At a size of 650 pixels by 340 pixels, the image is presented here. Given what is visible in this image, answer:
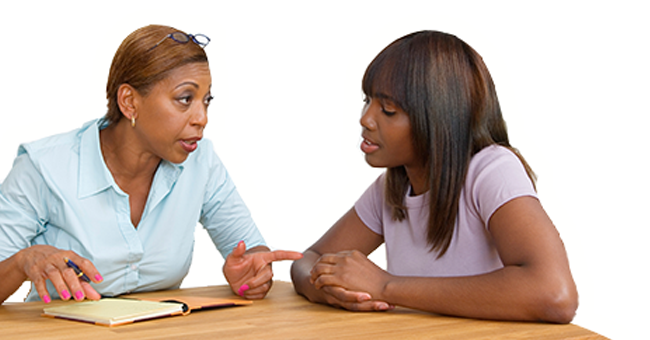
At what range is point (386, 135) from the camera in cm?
189

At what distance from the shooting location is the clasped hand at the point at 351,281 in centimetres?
178

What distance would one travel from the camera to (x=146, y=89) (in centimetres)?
207

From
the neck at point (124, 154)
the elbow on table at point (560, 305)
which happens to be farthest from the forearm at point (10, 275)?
the elbow on table at point (560, 305)

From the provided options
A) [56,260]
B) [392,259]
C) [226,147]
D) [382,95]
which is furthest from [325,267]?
[226,147]

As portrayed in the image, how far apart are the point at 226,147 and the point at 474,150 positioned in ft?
8.73

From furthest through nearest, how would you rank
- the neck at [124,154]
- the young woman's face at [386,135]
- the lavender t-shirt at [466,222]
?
the neck at [124,154] < the young woman's face at [386,135] < the lavender t-shirt at [466,222]

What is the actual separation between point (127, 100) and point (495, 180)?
44.5 inches

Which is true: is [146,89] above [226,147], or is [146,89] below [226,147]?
above

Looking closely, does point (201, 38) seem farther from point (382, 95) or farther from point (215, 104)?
point (215, 104)

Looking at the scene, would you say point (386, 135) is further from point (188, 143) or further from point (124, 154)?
point (124, 154)

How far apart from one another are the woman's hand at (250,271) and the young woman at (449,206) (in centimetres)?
11

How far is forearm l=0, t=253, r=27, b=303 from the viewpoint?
70.5 inches

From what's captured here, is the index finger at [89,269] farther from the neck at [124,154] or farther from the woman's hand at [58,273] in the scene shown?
the neck at [124,154]

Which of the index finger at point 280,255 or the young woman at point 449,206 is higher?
the young woman at point 449,206
